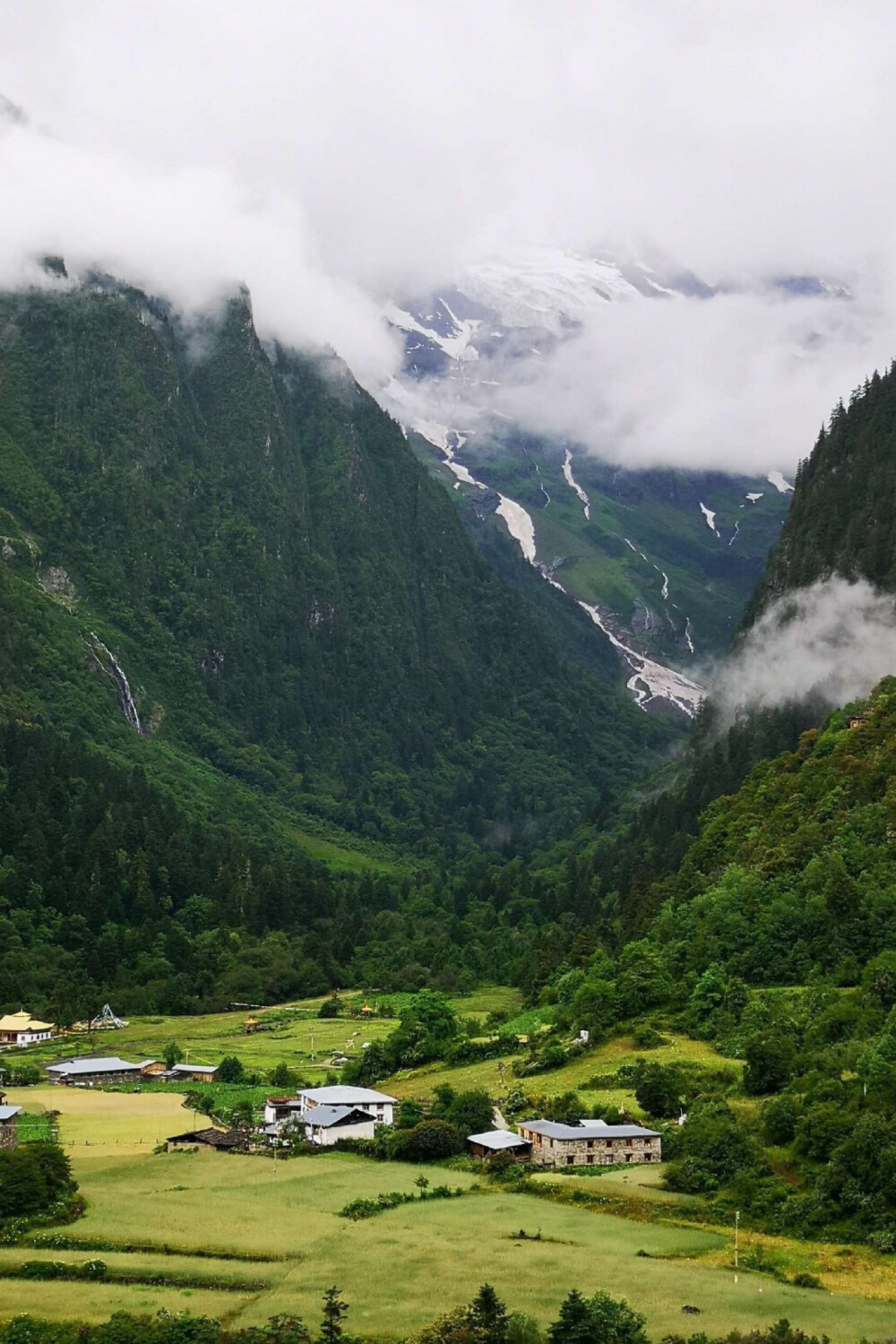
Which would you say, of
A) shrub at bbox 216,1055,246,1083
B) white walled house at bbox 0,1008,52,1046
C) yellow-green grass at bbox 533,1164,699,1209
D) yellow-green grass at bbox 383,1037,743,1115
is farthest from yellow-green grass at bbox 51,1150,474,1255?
white walled house at bbox 0,1008,52,1046

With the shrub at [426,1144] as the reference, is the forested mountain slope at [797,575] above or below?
above

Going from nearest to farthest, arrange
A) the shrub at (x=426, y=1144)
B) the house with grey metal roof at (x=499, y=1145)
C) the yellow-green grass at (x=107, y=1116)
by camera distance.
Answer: the house with grey metal roof at (x=499, y=1145) < the shrub at (x=426, y=1144) < the yellow-green grass at (x=107, y=1116)

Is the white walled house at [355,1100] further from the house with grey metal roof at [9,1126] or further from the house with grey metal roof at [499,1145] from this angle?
the house with grey metal roof at [9,1126]

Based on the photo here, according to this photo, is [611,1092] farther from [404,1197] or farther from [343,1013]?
[343,1013]

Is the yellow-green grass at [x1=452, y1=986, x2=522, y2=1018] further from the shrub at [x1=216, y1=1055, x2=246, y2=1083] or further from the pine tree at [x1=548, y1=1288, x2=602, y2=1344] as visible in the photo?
the pine tree at [x1=548, y1=1288, x2=602, y2=1344]

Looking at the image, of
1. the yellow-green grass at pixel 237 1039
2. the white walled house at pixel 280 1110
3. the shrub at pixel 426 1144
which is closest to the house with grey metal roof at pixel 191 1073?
the yellow-green grass at pixel 237 1039

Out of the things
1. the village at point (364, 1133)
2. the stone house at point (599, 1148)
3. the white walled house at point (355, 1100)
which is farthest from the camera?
the white walled house at point (355, 1100)

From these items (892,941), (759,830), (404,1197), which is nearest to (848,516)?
(759,830)
